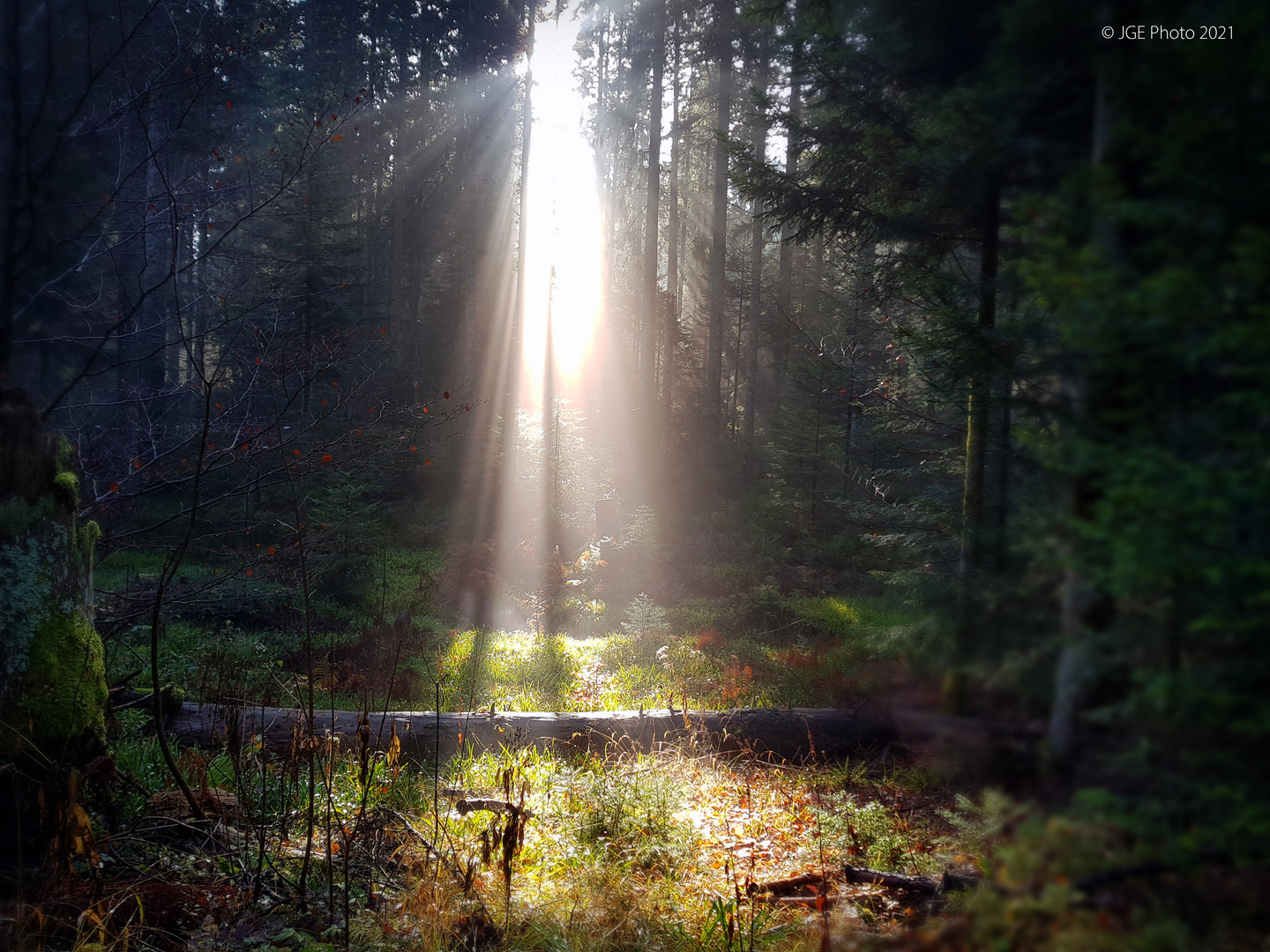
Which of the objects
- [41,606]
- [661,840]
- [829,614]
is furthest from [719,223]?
[41,606]

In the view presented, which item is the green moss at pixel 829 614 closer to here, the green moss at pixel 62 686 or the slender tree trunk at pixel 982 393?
the slender tree trunk at pixel 982 393

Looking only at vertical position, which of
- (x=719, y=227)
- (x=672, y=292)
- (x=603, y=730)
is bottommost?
(x=603, y=730)

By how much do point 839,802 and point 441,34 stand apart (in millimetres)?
25694

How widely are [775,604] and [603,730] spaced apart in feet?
20.5

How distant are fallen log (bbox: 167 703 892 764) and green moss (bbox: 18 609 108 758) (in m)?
1.96

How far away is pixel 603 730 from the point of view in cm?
575

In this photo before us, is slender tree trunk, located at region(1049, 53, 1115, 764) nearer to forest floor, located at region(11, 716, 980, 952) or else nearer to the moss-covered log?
forest floor, located at region(11, 716, 980, 952)

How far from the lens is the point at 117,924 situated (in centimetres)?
269

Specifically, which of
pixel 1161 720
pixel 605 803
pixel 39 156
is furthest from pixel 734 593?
pixel 1161 720

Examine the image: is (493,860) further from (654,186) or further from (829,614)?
(654,186)

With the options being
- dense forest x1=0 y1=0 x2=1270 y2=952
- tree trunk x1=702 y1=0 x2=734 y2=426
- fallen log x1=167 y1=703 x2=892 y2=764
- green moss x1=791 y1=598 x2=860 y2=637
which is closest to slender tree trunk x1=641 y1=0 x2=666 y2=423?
tree trunk x1=702 y1=0 x2=734 y2=426

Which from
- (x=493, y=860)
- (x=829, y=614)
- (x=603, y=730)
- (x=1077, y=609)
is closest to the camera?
(x=1077, y=609)

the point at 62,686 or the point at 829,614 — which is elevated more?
the point at 62,686

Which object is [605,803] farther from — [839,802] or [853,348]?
[853,348]
